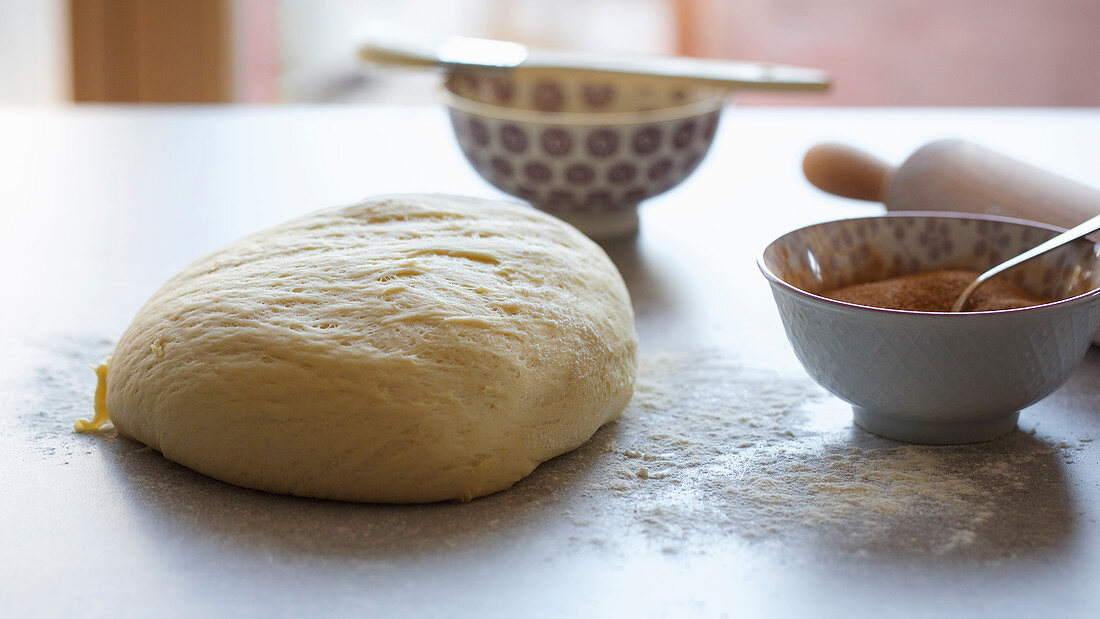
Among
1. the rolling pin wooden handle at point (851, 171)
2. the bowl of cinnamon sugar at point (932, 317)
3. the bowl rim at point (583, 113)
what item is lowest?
the bowl of cinnamon sugar at point (932, 317)

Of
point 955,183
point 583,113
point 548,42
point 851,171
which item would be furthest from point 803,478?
point 548,42

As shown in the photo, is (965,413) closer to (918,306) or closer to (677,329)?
(918,306)

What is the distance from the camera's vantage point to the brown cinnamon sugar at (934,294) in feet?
2.57

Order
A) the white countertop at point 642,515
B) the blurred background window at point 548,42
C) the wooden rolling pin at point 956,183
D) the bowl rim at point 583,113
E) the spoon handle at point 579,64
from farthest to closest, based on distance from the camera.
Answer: the blurred background window at point 548,42
the spoon handle at point 579,64
the bowl rim at point 583,113
the wooden rolling pin at point 956,183
the white countertop at point 642,515

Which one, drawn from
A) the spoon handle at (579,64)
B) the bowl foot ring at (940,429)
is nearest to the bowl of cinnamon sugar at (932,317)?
the bowl foot ring at (940,429)

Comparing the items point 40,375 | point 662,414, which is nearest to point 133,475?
point 40,375

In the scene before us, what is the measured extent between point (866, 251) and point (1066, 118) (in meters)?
1.12

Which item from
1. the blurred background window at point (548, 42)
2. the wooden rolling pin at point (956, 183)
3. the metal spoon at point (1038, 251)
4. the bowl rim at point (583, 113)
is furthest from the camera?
the blurred background window at point (548, 42)

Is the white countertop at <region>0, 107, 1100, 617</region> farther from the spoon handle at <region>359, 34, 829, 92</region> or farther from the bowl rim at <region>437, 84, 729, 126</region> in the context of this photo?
the spoon handle at <region>359, 34, 829, 92</region>

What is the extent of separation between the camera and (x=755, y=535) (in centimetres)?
66

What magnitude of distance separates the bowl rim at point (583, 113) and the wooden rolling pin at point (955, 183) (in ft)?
0.48

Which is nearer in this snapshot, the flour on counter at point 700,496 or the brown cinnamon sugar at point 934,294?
the flour on counter at point 700,496

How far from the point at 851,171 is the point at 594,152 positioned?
1.01 ft

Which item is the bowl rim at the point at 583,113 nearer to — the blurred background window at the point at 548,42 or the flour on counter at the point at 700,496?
the flour on counter at the point at 700,496
